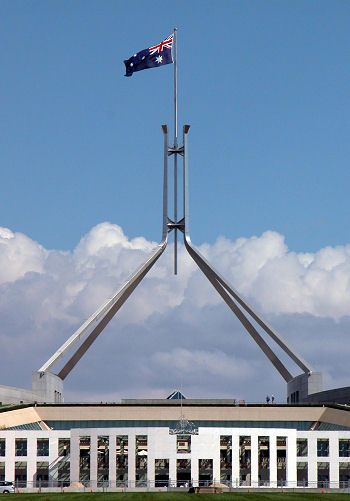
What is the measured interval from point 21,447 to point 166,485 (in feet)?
35.0

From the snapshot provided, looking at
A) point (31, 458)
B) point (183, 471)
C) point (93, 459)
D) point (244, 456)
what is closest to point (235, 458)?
point (244, 456)

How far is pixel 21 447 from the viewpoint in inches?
3307

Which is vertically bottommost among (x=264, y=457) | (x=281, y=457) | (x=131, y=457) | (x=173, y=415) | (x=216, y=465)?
(x=216, y=465)

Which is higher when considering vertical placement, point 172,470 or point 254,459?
point 254,459

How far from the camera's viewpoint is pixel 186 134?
105m

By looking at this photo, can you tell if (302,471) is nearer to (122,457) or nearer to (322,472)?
(322,472)

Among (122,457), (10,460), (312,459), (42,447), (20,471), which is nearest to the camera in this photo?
(122,457)

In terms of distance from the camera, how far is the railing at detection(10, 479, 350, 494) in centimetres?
7622

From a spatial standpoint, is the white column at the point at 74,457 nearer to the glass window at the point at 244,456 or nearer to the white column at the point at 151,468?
the white column at the point at 151,468

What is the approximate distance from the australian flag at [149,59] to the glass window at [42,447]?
25.8m

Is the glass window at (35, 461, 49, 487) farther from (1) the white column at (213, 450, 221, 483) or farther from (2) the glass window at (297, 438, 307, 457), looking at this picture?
(2) the glass window at (297, 438, 307, 457)

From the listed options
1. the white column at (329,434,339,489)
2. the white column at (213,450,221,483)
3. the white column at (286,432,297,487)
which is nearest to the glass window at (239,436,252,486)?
the white column at (213,450,221,483)

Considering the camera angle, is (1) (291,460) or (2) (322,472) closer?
(1) (291,460)

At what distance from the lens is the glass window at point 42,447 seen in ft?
276
